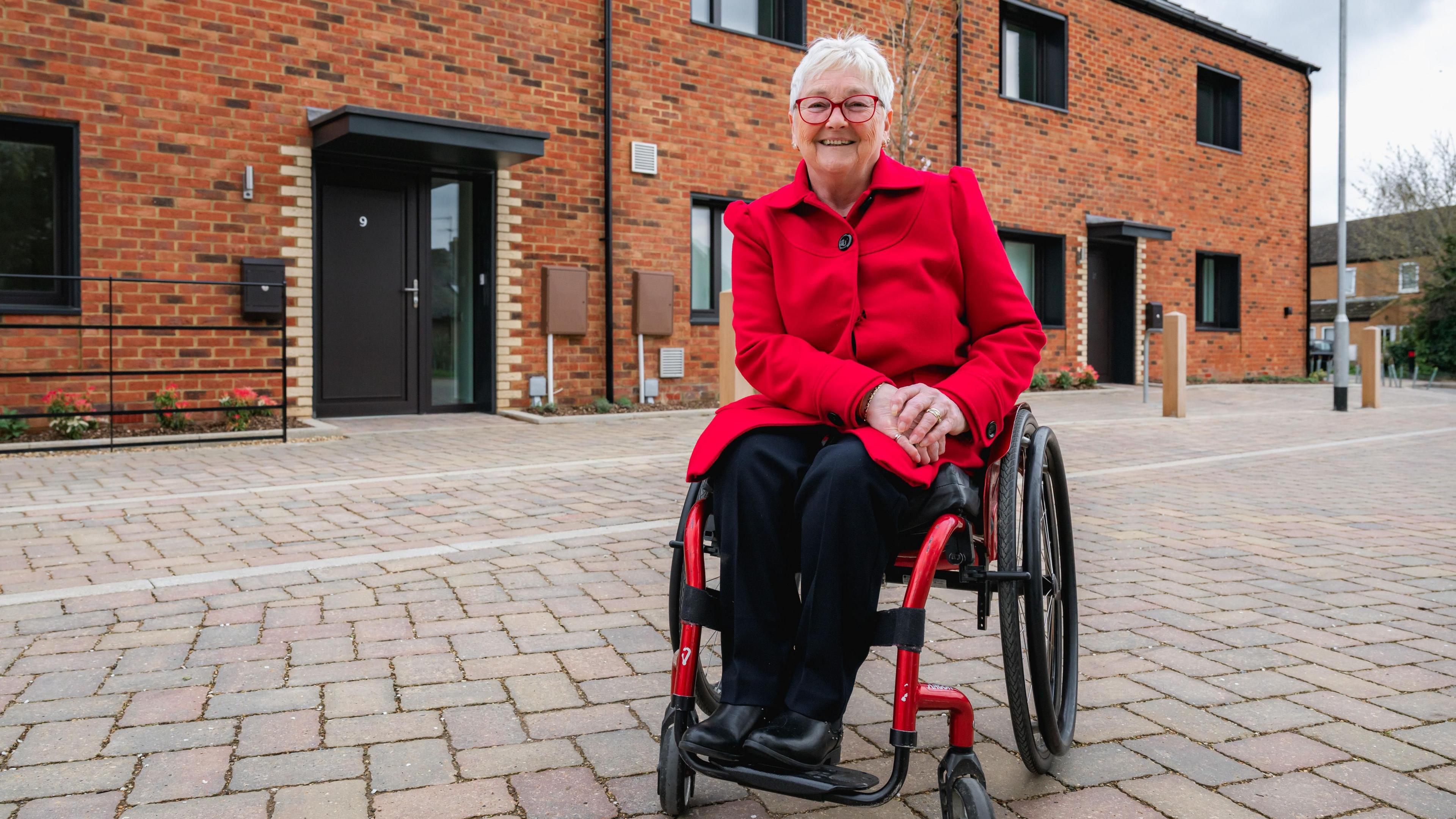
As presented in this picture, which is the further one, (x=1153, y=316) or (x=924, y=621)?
(x=1153, y=316)

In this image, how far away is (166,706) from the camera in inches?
104

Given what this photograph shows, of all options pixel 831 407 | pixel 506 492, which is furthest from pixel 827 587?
pixel 506 492

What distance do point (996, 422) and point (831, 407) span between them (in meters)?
0.36

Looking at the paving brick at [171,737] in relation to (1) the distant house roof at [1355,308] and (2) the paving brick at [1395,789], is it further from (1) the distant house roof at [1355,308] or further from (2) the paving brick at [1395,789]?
(1) the distant house roof at [1355,308]

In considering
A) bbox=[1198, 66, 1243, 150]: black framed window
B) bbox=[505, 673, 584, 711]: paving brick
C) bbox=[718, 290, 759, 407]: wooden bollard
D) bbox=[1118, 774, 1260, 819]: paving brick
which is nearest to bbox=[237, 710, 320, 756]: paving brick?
bbox=[505, 673, 584, 711]: paving brick

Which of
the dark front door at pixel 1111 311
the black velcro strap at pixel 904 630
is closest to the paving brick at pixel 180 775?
the black velcro strap at pixel 904 630

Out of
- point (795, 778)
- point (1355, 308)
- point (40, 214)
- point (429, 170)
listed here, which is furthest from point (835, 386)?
point (1355, 308)

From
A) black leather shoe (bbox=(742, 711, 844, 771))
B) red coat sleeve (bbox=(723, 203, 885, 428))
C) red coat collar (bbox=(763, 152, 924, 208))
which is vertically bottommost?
black leather shoe (bbox=(742, 711, 844, 771))

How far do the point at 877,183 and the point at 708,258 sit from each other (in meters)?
9.98

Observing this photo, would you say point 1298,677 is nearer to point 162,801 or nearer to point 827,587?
point 827,587

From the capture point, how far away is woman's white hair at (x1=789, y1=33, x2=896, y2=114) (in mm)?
2385

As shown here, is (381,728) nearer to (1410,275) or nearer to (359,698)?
(359,698)

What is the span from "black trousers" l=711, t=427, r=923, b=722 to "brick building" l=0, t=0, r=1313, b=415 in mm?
7445

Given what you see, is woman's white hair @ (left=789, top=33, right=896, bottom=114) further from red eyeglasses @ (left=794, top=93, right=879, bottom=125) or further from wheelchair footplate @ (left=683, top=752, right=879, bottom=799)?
wheelchair footplate @ (left=683, top=752, right=879, bottom=799)
